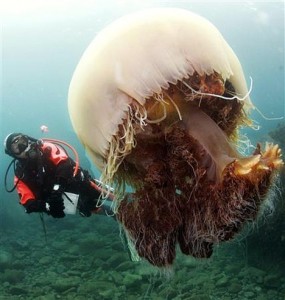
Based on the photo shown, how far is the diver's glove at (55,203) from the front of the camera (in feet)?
19.9

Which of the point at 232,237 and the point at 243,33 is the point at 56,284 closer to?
the point at 232,237

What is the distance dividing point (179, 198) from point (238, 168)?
1.54 feet

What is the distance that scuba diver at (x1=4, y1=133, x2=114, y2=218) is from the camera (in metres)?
5.90

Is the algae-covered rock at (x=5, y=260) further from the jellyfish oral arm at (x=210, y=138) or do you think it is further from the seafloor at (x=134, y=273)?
the jellyfish oral arm at (x=210, y=138)

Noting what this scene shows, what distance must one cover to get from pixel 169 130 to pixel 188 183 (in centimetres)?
34

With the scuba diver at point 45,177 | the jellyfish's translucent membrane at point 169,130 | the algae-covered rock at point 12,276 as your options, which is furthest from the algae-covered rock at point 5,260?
the jellyfish's translucent membrane at point 169,130

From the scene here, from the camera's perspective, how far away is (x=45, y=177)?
605 centimetres

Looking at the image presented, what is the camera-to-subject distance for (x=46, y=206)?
607cm

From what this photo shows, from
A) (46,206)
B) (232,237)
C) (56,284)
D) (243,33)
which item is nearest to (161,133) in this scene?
(232,237)

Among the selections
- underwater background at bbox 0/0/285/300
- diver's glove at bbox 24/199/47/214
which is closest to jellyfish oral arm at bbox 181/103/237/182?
underwater background at bbox 0/0/285/300

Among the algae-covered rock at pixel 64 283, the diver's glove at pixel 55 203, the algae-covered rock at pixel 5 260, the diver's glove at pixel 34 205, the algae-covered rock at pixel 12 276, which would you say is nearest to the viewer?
the diver's glove at pixel 34 205

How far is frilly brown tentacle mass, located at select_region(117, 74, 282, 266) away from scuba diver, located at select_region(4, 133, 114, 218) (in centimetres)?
350

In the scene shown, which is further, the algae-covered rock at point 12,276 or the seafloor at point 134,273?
the algae-covered rock at point 12,276

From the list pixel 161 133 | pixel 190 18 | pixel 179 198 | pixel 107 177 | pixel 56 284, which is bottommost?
pixel 56 284
